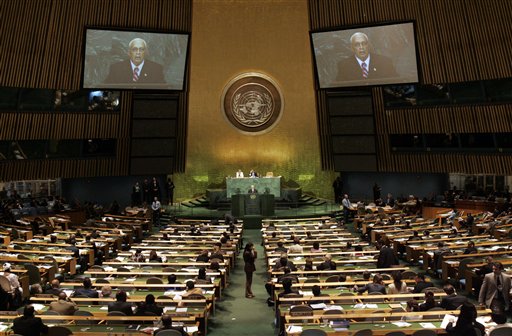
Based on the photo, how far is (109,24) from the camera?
25672mm

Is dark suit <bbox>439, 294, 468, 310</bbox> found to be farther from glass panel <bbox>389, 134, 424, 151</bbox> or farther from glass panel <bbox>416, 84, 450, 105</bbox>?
glass panel <bbox>389, 134, 424, 151</bbox>

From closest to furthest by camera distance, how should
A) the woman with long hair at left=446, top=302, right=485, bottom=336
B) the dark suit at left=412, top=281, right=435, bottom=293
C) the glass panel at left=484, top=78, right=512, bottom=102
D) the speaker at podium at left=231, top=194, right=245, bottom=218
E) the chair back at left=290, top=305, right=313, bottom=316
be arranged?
the woman with long hair at left=446, top=302, right=485, bottom=336 < the chair back at left=290, top=305, right=313, bottom=316 < the dark suit at left=412, top=281, right=435, bottom=293 < the glass panel at left=484, top=78, right=512, bottom=102 < the speaker at podium at left=231, top=194, right=245, bottom=218

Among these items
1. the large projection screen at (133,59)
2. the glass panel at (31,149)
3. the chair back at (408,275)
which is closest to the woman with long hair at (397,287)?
the chair back at (408,275)

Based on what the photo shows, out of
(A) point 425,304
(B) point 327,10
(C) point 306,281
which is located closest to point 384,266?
(C) point 306,281

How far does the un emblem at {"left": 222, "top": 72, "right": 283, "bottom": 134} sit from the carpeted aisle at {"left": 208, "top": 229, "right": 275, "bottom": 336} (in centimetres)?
1448

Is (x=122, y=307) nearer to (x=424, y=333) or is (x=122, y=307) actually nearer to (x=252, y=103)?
(x=424, y=333)

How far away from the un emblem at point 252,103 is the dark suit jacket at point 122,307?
67.7 ft

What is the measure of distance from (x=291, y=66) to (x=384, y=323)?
21.7m

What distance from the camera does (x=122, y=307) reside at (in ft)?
31.4

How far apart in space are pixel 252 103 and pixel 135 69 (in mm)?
6150

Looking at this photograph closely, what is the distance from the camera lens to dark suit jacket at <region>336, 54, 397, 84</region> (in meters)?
25.7

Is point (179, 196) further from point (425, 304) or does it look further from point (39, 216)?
point (425, 304)

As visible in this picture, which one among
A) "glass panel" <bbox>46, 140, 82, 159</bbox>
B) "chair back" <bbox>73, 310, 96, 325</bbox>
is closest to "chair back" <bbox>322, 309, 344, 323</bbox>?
"chair back" <bbox>73, 310, 96, 325</bbox>

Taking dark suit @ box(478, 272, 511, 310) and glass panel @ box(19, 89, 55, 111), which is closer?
dark suit @ box(478, 272, 511, 310)
